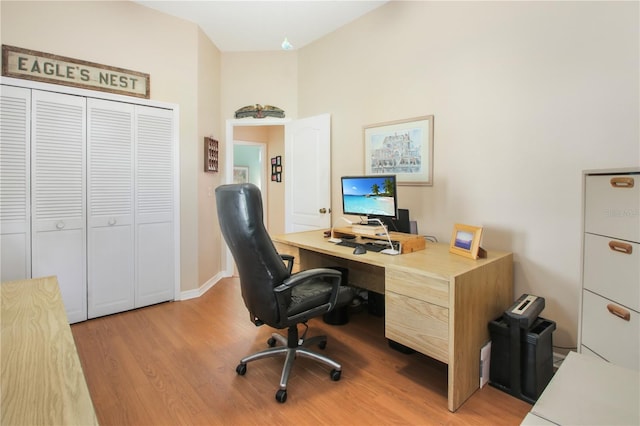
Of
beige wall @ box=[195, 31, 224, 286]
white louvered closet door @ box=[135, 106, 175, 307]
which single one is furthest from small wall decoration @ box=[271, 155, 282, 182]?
white louvered closet door @ box=[135, 106, 175, 307]

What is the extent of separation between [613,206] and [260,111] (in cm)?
348

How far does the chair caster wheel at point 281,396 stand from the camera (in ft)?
5.86

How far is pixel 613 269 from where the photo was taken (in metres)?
1.49

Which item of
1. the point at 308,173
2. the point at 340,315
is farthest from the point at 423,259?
the point at 308,173

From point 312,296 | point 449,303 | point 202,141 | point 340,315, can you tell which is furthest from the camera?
point 202,141

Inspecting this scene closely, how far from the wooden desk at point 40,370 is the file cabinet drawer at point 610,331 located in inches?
76.0

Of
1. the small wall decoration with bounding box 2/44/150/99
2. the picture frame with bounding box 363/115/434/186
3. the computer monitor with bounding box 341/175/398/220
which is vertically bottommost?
the computer monitor with bounding box 341/175/398/220

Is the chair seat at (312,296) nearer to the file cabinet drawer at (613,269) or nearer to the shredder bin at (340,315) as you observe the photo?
the shredder bin at (340,315)

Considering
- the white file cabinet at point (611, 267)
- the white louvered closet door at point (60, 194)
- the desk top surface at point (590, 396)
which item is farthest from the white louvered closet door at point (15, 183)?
the white file cabinet at point (611, 267)

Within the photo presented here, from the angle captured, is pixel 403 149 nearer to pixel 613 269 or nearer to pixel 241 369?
pixel 613 269

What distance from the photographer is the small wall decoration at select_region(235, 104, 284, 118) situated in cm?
402

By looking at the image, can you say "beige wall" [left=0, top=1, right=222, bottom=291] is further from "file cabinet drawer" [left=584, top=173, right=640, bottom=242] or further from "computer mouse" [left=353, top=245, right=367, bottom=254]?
"file cabinet drawer" [left=584, top=173, right=640, bottom=242]

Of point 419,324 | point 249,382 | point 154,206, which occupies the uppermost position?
point 154,206

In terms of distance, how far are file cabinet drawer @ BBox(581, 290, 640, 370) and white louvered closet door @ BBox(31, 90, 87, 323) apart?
3.59 metres
